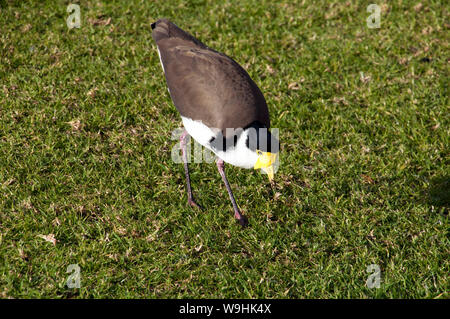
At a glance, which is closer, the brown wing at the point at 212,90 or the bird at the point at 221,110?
the bird at the point at 221,110

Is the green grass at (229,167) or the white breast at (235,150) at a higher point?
the white breast at (235,150)

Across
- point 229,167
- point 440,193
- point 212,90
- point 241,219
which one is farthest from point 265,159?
point 440,193

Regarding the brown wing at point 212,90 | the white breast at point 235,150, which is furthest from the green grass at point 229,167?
the brown wing at point 212,90

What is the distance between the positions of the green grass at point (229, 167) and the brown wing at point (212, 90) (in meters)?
0.81

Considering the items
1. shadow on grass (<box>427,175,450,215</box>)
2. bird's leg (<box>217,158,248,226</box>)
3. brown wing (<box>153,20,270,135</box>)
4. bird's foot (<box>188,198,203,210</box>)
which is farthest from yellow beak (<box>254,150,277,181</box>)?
shadow on grass (<box>427,175,450,215</box>)

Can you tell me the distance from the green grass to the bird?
487mm

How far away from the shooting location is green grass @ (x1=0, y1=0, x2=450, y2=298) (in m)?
4.04

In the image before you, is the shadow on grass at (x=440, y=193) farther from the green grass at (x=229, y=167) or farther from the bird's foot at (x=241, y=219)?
the bird's foot at (x=241, y=219)

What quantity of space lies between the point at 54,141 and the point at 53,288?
1.75 metres

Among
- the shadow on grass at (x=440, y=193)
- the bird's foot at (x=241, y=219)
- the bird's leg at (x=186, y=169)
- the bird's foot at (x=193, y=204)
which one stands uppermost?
the bird's leg at (x=186, y=169)

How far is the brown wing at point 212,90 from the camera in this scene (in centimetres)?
424

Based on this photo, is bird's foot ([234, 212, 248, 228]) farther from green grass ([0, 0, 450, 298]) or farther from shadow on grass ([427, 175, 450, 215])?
shadow on grass ([427, 175, 450, 215])

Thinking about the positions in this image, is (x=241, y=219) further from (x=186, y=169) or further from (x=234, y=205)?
(x=186, y=169)

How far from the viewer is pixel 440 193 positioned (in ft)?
15.5
